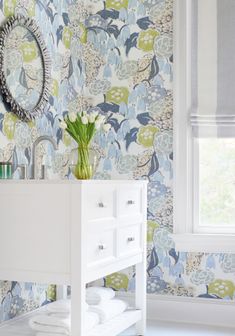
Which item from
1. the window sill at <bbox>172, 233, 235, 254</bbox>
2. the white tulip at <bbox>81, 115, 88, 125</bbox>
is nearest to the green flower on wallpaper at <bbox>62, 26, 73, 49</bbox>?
the white tulip at <bbox>81, 115, 88, 125</bbox>

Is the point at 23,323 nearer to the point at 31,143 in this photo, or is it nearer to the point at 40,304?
the point at 40,304

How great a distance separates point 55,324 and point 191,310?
1.21 metres

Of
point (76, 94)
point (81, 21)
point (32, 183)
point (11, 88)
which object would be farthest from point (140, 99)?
point (32, 183)

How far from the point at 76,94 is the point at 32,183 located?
131 cm

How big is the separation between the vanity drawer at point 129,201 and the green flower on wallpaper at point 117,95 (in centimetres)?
81

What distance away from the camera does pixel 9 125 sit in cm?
313

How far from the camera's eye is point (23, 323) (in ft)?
10.1

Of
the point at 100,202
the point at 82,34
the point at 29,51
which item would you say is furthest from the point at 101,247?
the point at 82,34

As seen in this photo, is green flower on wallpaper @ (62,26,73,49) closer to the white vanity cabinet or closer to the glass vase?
the glass vase

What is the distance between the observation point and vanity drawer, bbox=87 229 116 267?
272cm

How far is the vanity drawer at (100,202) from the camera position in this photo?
270cm

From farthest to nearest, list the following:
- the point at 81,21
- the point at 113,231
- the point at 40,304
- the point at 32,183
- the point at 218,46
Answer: the point at 81,21
the point at 218,46
the point at 40,304
the point at 113,231
the point at 32,183

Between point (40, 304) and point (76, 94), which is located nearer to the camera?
point (40, 304)

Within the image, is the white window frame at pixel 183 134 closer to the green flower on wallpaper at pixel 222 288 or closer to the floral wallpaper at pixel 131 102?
the floral wallpaper at pixel 131 102
